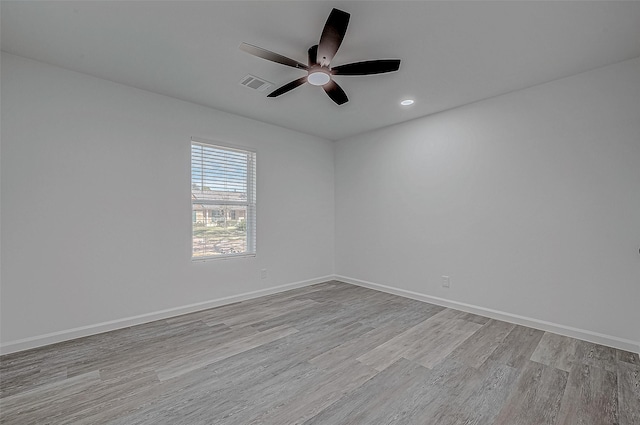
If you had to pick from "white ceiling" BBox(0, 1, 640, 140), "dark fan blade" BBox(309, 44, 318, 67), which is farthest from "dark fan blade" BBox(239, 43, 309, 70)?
"white ceiling" BBox(0, 1, 640, 140)

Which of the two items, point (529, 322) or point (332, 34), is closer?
point (332, 34)

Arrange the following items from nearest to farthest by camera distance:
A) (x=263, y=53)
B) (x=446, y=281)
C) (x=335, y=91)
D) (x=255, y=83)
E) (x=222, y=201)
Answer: (x=263, y=53), (x=335, y=91), (x=255, y=83), (x=446, y=281), (x=222, y=201)

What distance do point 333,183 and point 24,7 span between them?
424 cm

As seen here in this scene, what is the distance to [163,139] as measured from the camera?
3.42m

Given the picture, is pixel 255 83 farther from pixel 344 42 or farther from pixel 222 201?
pixel 222 201

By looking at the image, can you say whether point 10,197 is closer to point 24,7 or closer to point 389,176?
point 24,7

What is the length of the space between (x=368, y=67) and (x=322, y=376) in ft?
7.97

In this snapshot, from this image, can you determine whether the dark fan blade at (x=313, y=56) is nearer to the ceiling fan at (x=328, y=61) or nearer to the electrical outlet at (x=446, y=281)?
the ceiling fan at (x=328, y=61)

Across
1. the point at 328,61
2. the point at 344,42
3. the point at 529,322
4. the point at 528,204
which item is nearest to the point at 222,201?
the point at 328,61

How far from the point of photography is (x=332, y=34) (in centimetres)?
193

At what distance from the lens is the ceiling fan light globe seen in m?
2.39

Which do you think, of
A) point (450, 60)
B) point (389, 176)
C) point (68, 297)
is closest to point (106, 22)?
point (68, 297)

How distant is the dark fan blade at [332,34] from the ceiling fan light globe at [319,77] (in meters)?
0.11

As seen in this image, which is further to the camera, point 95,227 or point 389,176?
point 389,176
